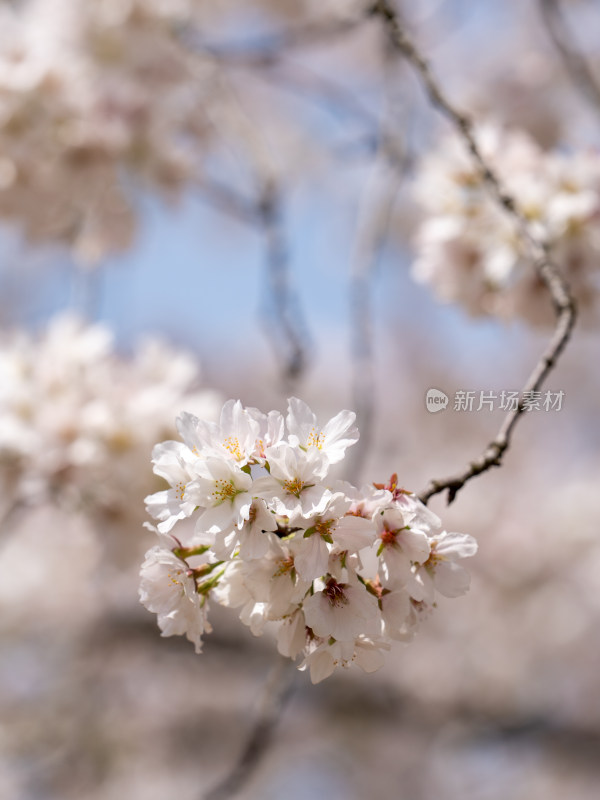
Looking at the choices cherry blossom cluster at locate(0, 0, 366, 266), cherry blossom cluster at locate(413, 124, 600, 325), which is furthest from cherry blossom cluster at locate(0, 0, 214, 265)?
cherry blossom cluster at locate(413, 124, 600, 325)

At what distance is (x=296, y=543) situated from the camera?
776mm

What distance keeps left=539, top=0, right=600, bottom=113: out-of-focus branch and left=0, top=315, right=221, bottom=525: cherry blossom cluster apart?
50.4 inches

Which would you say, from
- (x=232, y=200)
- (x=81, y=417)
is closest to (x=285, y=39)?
(x=232, y=200)

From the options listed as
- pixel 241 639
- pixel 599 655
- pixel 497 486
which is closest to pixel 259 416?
pixel 241 639

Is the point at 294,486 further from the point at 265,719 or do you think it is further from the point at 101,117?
the point at 101,117

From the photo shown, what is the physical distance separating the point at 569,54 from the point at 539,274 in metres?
1.25

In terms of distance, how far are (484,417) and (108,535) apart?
4810 mm

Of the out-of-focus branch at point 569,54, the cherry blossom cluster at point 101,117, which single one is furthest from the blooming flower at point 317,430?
the cherry blossom cluster at point 101,117

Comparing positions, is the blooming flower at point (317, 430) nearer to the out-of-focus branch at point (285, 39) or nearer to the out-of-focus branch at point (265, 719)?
the out-of-focus branch at point (265, 719)

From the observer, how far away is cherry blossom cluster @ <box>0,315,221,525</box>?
1.91 meters

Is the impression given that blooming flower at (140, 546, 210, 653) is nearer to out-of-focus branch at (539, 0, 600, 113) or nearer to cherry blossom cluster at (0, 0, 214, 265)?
out-of-focus branch at (539, 0, 600, 113)

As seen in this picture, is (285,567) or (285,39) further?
(285,39)

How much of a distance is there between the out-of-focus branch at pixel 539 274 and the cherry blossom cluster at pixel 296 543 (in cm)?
7

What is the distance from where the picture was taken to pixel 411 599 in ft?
2.75
